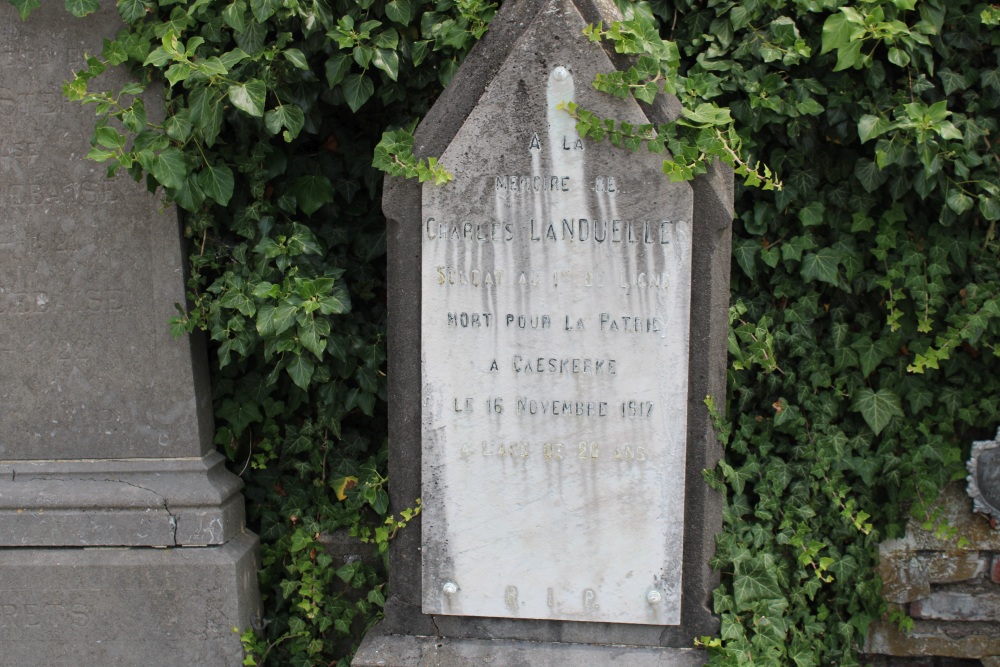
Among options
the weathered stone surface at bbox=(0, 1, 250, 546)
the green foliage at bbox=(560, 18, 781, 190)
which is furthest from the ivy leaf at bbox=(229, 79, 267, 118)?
the green foliage at bbox=(560, 18, 781, 190)

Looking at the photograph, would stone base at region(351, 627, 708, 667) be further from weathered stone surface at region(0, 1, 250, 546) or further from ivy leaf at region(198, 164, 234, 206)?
ivy leaf at region(198, 164, 234, 206)

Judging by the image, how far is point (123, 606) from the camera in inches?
115

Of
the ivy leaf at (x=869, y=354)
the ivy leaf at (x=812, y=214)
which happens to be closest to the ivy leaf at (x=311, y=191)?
the ivy leaf at (x=812, y=214)

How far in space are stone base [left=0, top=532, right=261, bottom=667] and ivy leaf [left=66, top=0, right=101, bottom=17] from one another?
163 centimetres

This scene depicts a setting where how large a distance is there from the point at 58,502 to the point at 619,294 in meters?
1.88

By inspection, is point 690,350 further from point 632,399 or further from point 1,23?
point 1,23

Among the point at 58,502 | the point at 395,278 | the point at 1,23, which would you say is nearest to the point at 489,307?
the point at 395,278

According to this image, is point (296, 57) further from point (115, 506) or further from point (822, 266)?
point (822, 266)

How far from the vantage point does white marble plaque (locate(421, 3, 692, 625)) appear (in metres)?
2.39

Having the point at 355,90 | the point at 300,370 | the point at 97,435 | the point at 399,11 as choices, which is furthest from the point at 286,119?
the point at 97,435

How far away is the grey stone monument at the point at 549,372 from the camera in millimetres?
2393

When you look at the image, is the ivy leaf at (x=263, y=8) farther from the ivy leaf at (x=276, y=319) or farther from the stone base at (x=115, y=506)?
the stone base at (x=115, y=506)

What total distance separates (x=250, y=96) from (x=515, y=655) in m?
1.75

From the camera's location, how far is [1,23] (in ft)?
9.20
